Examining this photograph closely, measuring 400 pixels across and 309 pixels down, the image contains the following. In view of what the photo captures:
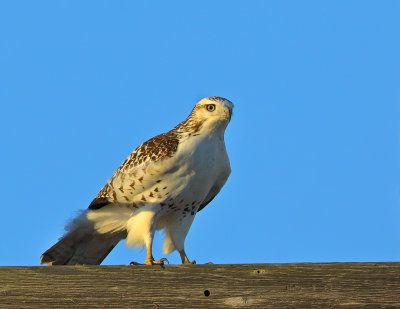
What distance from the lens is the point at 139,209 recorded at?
19.8 feet

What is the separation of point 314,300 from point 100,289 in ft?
3.46

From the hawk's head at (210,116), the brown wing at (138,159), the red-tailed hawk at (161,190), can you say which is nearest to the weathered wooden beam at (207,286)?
the red-tailed hawk at (161,190)

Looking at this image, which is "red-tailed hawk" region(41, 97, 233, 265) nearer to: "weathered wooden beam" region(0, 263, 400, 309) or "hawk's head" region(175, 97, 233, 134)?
"hawk's head" region(175, 97, 233, 134)

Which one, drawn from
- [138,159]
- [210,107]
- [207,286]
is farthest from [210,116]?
[207,286]

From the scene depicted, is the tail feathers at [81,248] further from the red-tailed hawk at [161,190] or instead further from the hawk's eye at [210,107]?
the hawk's eye at [210,107]

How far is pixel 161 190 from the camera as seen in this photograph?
591cm

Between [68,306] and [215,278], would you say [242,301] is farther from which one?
[68,306]

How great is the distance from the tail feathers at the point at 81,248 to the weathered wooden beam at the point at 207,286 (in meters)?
2.73

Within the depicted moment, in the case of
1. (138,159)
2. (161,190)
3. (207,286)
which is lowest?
(207,286)

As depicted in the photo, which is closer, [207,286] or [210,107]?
[207,286]

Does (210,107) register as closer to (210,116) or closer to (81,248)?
(210,116)

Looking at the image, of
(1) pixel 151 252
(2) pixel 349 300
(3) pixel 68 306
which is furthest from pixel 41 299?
(1) pixel 151 252

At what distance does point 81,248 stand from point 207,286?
3.13 metres

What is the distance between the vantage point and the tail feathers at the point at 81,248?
256 inches
